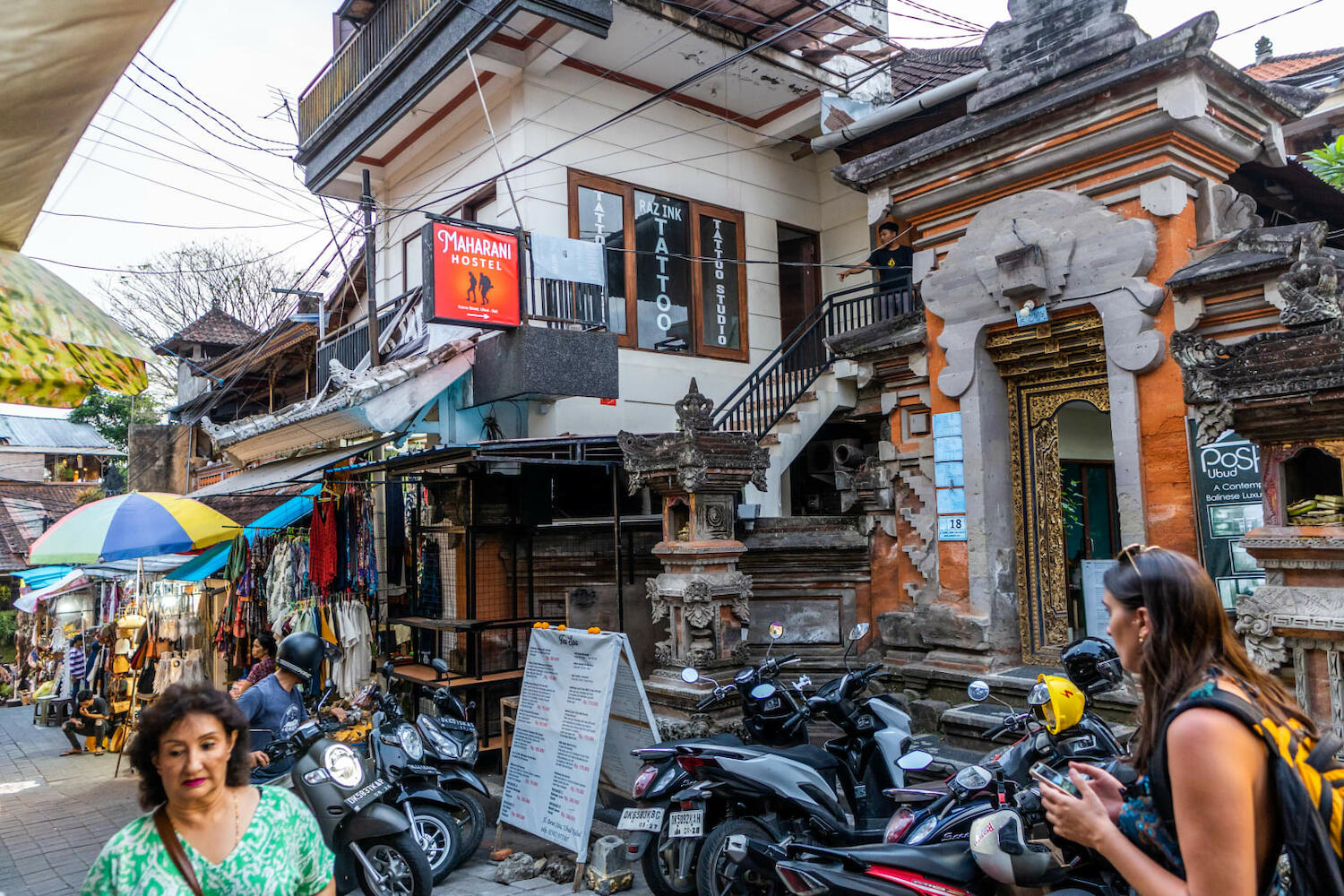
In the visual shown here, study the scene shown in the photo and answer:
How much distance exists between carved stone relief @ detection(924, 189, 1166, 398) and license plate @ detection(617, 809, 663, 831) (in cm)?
463

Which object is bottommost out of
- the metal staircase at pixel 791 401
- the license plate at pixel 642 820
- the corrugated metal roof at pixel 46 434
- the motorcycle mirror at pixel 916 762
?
the license plate at pixel 642 820

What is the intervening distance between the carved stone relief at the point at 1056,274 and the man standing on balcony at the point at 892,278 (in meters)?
2.10

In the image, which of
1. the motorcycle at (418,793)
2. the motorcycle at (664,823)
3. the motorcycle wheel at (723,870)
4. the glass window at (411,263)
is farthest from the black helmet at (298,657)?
the glass window at (411,263)

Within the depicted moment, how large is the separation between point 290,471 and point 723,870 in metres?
8.27

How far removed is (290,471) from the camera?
37.6ft

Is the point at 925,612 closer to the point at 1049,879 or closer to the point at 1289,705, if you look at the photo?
the point at 1049,879

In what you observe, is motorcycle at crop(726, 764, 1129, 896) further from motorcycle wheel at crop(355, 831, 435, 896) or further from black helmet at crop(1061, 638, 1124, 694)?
motorcycle wheel at crop(355, 831, 435, 896)

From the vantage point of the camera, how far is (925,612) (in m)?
8.28

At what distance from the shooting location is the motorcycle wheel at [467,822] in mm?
6547

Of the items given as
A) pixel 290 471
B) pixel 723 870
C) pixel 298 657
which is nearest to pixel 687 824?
pixel 723 870

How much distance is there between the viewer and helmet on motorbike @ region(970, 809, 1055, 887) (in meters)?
3.70

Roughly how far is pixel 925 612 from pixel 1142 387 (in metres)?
2.66

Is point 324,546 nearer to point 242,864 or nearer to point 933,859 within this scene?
point 242,864

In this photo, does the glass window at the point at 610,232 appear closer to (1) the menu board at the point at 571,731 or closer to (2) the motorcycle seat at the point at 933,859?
(1) the menu board at the point at 571,731
